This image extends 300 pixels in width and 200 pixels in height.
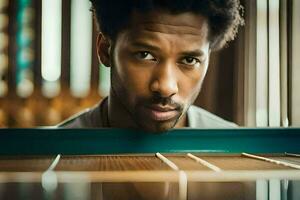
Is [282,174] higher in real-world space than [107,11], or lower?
lower

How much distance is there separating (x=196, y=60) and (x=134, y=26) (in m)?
0.28

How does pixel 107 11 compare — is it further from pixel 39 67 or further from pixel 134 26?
pixel 39 67

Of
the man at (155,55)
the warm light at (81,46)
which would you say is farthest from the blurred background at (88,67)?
the man at (155,55)

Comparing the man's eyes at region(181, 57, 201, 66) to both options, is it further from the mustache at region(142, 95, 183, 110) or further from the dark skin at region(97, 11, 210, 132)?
the mustache at region(142, 95, 183, 110)

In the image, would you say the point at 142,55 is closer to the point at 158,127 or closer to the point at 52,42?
the point at 158,127

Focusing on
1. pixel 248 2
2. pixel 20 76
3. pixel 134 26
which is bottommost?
pixel 20 76

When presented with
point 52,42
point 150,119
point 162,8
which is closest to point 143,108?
point 150,119

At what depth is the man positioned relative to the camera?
5.67ft

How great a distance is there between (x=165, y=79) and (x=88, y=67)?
1.52ft

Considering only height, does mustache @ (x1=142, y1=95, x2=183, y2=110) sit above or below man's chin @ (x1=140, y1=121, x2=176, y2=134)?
above

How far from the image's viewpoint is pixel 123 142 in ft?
5.84

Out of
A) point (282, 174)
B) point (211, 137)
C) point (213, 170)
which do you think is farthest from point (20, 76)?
point (282, 174)

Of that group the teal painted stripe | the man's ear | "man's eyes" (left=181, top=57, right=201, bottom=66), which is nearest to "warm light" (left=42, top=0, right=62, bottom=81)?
the man's ear

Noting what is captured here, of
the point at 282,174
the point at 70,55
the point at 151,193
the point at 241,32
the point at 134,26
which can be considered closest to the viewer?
the point at 151,193
